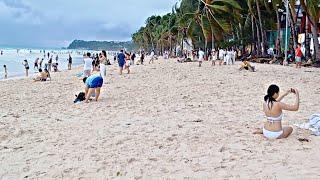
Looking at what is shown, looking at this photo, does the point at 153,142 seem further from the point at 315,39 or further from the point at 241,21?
the point at 241,21

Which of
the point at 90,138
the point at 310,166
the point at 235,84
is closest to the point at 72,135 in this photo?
the point at 90,138

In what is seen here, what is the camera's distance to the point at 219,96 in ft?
38.8

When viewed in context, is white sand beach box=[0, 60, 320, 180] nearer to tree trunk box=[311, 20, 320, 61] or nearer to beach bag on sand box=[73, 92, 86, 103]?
beach bag on sand box=[73, 92, 86, 103]

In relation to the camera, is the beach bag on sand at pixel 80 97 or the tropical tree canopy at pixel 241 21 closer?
the beach bag on sand at pixel 80 97

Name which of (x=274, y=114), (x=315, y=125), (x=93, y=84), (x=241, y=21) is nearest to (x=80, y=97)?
(x=93, y=84)

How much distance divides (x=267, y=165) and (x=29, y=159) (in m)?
3.16

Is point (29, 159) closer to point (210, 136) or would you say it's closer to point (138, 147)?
point (138, 147)

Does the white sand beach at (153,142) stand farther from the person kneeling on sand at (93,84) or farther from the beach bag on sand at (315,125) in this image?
the person kneeling on sand at (93,84)

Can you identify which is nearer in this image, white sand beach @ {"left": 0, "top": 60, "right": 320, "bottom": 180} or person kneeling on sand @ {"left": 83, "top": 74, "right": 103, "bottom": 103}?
white sand beach @ {"left": 0, "top": 60, "right": 320, "bottom": 180}

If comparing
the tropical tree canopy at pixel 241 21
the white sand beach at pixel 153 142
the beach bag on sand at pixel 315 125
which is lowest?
the white sand beach at pixel 153 142

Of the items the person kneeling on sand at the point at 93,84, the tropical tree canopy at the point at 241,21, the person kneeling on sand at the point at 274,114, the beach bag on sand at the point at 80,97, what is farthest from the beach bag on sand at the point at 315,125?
the tropical tree canopy at the point at 241,21

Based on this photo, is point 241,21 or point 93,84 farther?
point 241,21

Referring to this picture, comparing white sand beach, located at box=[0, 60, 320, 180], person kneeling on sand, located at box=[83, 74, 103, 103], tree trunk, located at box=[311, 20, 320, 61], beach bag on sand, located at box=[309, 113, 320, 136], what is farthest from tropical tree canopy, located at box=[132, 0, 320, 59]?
beach bag on sand, located at box=[309, 113, 320, 136]

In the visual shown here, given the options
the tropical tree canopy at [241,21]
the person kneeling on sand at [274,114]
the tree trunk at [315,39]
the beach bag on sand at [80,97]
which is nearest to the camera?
the person kneeling on sand at [274,114]
